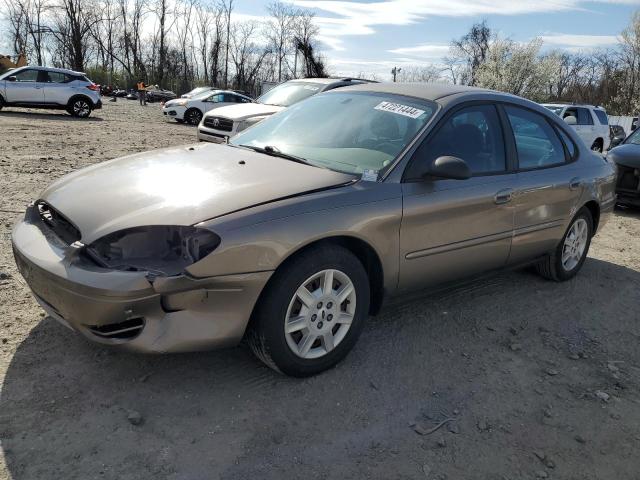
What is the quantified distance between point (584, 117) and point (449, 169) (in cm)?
1524

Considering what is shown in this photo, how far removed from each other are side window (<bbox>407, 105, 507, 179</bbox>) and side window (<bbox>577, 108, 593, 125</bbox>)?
13.8 m

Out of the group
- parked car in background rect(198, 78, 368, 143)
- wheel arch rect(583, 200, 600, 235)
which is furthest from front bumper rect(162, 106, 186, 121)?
wheel arch rect(583, 200, 600, 235)

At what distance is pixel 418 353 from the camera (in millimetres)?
3412

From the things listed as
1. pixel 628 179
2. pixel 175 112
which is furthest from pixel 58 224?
pixel 175 112

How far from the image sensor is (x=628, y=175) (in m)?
8.40

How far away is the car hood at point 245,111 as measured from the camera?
35.8 feet

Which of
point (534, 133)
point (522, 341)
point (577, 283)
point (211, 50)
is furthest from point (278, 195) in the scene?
point (211, 50)

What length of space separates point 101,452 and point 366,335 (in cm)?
178

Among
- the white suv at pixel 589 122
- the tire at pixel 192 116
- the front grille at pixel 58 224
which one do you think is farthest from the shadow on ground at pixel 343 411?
the tire at pixel 192 116

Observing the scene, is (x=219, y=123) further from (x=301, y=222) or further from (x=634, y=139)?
(x=301, y=222)

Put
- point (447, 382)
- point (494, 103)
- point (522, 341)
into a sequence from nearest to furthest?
point (447, 382) → point (522, 341) → point (494, 103)

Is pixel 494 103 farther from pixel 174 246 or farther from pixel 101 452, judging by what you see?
pixel 101 452

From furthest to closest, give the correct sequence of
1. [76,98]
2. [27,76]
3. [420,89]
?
1. [76,98]
2. [27,76]
3. [420,89]

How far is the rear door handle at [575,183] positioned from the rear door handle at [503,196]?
936 millimetres
